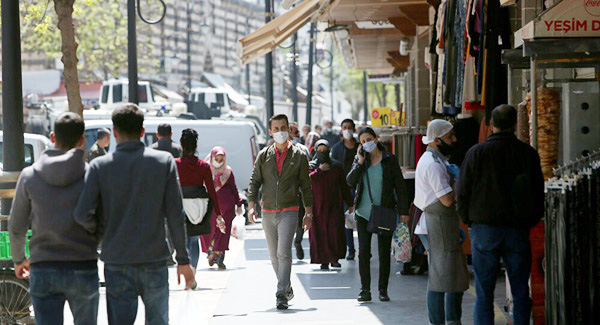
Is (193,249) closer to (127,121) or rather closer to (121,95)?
(127,121)

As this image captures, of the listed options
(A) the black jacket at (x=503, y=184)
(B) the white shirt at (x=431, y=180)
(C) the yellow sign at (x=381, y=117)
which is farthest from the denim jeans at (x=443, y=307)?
(C) the yellow sign at (x=381, y=117)

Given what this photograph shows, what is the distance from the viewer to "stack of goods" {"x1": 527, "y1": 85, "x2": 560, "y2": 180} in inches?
321

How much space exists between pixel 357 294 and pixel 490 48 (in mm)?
3170

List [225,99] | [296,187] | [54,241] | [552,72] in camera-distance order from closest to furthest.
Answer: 1. [54,241]
2. [552,72]
3. [296,187]
4. [225,99]

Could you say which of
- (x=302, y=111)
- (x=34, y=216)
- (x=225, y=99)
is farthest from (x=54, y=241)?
(x=302, y=111)

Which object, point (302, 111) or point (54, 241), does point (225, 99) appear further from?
point (54, 241)

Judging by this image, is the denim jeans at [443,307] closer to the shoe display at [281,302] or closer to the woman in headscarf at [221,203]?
A: the shoe display at [281,302]

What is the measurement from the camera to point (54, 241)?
5891 millimetres

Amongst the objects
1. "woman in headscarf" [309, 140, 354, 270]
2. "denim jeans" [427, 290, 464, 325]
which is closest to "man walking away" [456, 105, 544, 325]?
"denim jeans" [427, 290, 464, 325]

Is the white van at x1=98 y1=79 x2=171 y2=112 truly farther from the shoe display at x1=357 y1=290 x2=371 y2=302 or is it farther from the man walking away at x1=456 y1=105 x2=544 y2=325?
the man walking away at x1=456 y1=105 x2=544 y2=325

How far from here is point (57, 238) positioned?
19.3 ft

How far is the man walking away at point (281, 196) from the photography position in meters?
10.5

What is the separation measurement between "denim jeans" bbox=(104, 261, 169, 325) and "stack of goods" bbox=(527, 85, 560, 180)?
3.57 m

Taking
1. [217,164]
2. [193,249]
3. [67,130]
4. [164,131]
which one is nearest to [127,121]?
[67,130]
